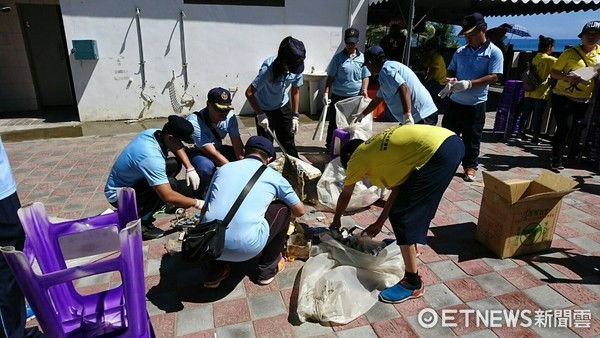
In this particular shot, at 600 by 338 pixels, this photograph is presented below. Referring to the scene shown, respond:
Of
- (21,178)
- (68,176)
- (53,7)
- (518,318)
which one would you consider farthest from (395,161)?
(53,7)

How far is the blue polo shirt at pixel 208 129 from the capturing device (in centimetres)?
381

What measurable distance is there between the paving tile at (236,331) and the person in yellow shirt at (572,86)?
4823mm

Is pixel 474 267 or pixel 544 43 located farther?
pixel 544 43

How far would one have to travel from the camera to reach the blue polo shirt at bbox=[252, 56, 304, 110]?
441cm

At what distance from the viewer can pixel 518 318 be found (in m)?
2.44

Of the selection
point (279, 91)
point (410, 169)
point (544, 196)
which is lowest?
point (544, 196)

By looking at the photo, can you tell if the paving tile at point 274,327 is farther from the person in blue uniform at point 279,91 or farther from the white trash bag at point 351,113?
the white trash bag at point 351,113

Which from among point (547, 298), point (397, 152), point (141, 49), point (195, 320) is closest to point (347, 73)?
point (397, 152)

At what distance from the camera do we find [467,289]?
107 inches

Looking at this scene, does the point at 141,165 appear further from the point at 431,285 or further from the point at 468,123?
the point at 468,123

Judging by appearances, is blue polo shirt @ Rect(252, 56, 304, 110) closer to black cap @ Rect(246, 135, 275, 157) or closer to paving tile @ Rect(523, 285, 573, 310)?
black cap @ Rect(246, 135, 275, 157)

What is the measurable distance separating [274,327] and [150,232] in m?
1.61

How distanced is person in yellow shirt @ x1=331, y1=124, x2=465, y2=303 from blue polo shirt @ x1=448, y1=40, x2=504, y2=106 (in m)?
2.31

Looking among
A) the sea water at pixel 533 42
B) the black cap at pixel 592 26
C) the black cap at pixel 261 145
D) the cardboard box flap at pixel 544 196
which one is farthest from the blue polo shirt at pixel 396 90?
the sea water at pixel 533 42
